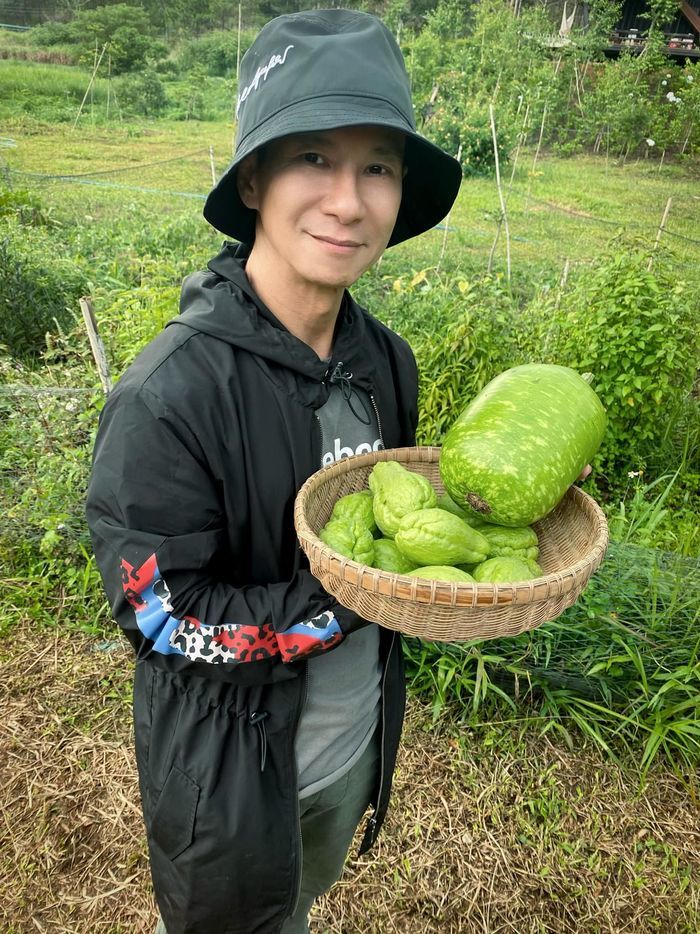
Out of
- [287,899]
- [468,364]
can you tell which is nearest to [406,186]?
[287,899]

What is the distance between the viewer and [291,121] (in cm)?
126

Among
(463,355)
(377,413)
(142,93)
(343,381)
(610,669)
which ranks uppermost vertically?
(343,381)

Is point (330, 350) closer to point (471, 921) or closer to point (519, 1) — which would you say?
point (471, 921)

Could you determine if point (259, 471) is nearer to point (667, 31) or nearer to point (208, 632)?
point (208, 632)

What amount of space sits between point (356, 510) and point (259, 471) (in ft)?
0.92

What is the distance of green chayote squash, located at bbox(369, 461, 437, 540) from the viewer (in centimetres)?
152

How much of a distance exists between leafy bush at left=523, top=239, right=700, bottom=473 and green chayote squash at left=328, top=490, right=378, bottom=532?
333 centimetres

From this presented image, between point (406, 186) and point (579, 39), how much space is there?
19.7 metres

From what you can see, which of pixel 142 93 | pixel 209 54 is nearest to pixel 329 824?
pixel 142 93

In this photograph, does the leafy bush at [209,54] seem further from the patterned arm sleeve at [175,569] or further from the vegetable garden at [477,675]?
the patterned arm sleeve at [175,569]

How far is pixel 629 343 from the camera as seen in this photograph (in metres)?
4.42

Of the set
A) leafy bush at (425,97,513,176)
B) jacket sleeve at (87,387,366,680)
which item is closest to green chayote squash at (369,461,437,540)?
jacket sleeve at (87,387,366,680)

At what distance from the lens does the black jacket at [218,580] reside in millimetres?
1325

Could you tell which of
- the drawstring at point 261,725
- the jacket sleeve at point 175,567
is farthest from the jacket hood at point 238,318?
the drawstring at point 261,725
